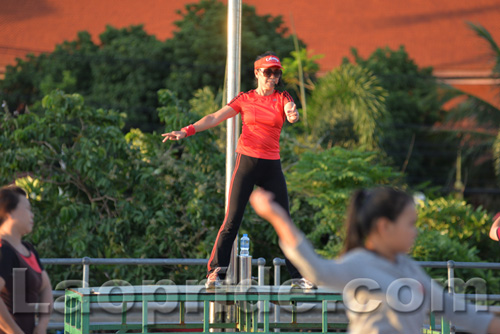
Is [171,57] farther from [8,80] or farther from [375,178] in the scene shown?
[375,178]

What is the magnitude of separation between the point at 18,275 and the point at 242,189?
2.64 m

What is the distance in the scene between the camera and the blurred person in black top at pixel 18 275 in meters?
4.04

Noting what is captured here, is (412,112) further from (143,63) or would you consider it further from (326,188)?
(326,188)

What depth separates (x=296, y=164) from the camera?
14.8 m

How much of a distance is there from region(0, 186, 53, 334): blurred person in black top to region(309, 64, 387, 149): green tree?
16251mm

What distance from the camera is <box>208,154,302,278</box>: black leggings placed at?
21.2ft

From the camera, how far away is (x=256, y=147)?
6445mm

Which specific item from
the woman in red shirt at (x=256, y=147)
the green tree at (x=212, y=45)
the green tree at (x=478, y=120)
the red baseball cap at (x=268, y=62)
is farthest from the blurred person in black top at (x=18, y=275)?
the green tree at (x=212, y=45)

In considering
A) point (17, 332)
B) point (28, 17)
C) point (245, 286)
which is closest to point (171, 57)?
point (28, 17)

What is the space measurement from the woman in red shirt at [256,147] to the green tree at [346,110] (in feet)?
45.2

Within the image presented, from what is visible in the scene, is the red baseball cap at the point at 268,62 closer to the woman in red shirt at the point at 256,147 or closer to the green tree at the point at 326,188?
the woman in red shirt at the point at 256,147

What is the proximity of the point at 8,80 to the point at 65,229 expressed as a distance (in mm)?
28280

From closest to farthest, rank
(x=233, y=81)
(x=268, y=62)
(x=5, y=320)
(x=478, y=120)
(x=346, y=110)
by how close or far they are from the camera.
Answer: (x=5, y=320)
(x=268, y=62)
(x=233, y=81)
(x=346, y=110)
(x=478, y=120)

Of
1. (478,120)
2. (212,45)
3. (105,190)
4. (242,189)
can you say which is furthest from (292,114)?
(212,45)
